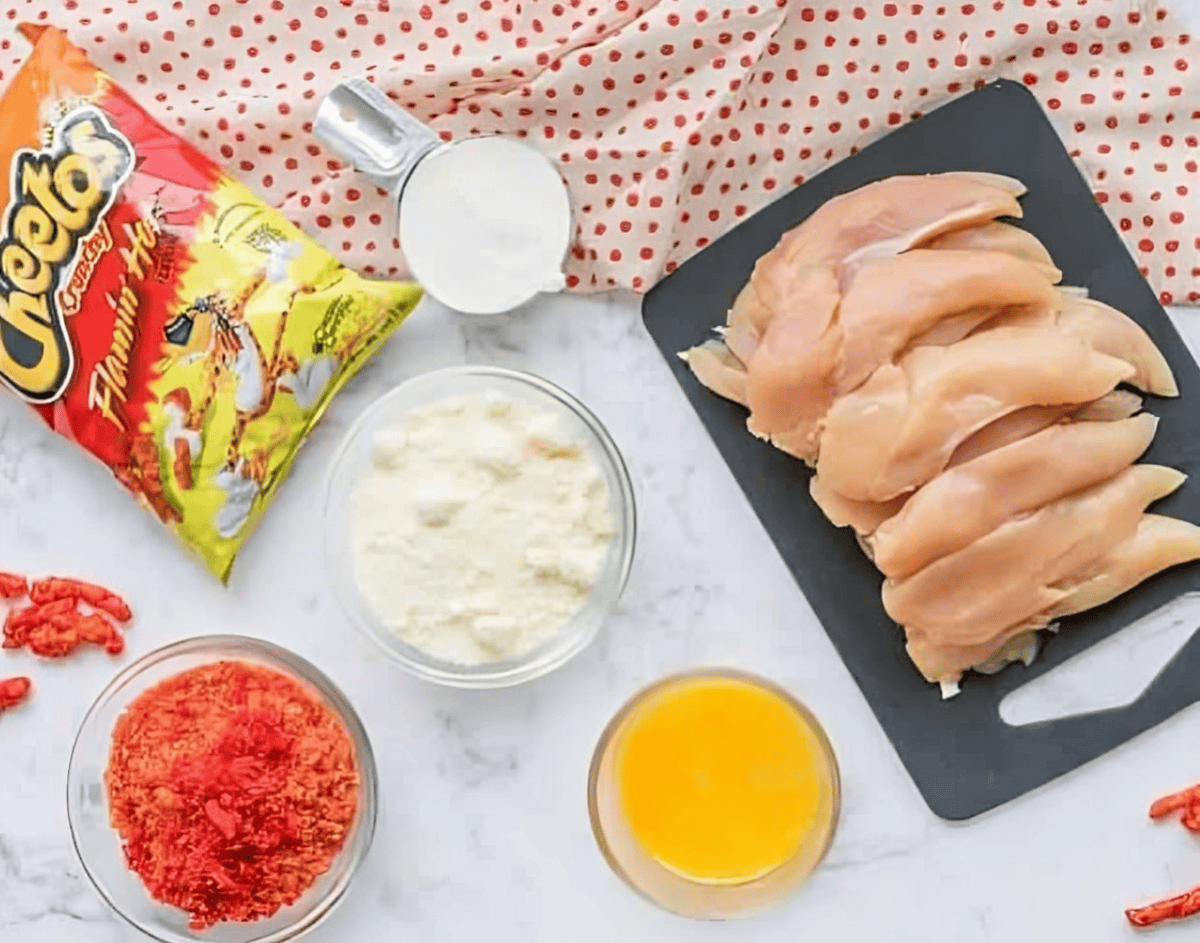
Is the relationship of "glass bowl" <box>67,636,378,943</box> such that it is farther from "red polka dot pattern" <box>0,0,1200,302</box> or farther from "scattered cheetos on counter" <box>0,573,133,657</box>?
"red polka dot pattern" <box>0,0,1200,302</box>

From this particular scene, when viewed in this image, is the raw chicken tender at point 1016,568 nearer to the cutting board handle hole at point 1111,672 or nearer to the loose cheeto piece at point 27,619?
the cutting board handle hole at point 1111,672

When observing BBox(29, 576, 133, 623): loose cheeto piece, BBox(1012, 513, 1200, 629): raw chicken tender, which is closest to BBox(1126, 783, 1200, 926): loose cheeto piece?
BBox(1012, 513, 1200, 629): raw chicken tender

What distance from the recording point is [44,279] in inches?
57.5

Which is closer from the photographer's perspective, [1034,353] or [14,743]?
[1034,353]

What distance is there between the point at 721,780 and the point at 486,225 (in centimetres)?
51

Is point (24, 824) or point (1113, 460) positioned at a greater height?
point (1113, 460)

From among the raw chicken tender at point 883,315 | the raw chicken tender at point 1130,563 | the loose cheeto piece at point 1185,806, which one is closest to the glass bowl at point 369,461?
the raw chicken tender at point 883,315

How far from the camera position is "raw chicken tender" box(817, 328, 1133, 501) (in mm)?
1380

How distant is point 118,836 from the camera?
4.85 ft

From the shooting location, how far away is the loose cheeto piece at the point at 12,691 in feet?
4.99

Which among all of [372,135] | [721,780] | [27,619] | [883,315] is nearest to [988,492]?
[883,315]

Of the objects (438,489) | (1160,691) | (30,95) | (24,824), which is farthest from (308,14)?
(1160,691)

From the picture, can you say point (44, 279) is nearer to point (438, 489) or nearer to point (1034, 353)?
point (438, 489)

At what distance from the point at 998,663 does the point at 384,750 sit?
53 cm
